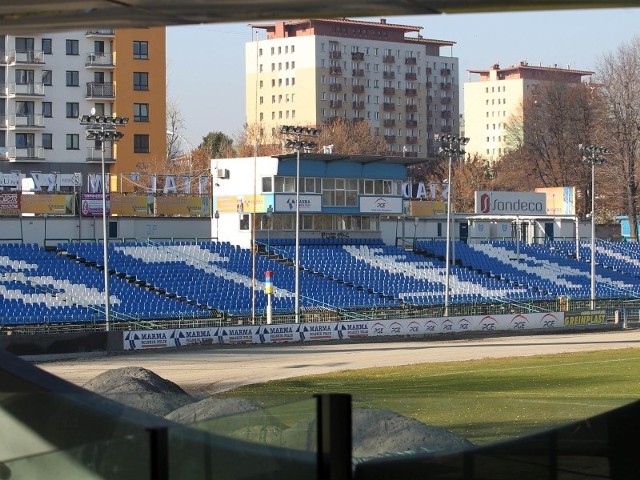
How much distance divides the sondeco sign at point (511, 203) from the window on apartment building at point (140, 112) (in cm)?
3023

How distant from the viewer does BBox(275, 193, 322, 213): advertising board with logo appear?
63.5m

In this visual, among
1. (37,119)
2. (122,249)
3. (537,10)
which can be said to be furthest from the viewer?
(37,119)

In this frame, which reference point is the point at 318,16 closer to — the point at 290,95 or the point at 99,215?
the point at 99,215

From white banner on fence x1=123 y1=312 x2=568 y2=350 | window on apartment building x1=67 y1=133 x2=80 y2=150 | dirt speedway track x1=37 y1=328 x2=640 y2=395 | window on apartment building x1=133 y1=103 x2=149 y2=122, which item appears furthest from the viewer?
window on apartment building x1=133 y1=103 x2=149 y2=122

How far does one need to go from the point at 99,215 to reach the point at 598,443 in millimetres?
59549

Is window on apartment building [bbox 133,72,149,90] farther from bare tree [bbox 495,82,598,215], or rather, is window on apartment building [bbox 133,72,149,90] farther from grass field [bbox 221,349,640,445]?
grass field [bbox 221,349,640,445]

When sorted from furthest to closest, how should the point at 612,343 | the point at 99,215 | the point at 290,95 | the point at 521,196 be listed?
the point at 290,95, the point at 521,196, the point at 99,215, the point at 612,343

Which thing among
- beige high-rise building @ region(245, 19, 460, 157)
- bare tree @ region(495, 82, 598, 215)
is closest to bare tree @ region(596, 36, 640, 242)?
bare tree @ region(495, 82, 598, 215)

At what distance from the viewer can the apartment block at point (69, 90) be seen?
8769 cm

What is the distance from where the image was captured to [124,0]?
578 cm

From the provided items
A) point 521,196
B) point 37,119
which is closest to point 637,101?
point 521,196

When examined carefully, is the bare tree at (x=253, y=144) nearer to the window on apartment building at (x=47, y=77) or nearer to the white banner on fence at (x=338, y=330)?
the window on apartment building at (x=47, y=77)

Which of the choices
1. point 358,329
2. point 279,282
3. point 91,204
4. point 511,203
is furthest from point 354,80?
point 358,329

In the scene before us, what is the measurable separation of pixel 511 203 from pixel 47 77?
37637mm
